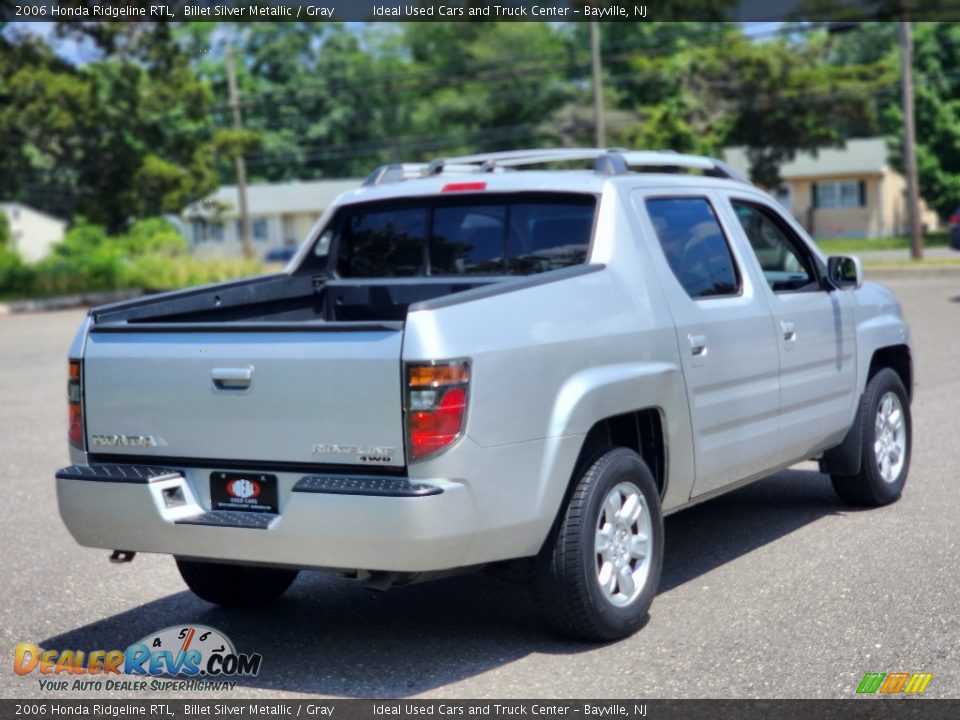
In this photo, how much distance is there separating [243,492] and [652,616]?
6.19 ft

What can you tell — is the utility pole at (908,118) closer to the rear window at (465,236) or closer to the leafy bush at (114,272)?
the leafy bush at (114,272)

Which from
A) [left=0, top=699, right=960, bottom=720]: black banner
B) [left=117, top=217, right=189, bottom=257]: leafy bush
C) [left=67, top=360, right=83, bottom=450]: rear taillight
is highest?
[left=67, top=360, right=83, bottom=450]: rear taillight

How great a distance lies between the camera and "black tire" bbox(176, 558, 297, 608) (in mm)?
6066

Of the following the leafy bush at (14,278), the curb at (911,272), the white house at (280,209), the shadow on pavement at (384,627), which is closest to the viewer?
the shadow on pavement at (384,627)

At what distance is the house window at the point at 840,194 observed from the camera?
65500mm

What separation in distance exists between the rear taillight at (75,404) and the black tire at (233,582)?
2.54 ft

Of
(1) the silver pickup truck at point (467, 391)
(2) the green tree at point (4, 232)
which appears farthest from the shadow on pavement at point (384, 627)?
(2) the green tree at point (4, 232)

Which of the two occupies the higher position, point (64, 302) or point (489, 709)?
point (489, 709)

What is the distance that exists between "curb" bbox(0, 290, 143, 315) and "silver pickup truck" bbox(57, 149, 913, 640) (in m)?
25.2

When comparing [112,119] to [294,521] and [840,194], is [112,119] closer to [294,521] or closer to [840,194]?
[294,521]

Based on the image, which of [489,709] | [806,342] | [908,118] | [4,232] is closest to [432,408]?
[489,709]

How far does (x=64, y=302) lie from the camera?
32.8 meters

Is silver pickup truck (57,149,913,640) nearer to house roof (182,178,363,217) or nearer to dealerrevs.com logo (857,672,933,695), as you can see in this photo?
dealerrevs.com logo (857,672,933,695)

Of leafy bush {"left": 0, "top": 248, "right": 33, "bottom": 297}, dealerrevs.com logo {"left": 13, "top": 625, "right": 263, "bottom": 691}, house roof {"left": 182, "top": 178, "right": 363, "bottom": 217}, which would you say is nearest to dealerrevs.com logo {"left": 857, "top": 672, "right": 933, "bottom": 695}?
dealerrevs.com logo {"left": 13, "top": 625, "right": 263, "bottom": 691}
